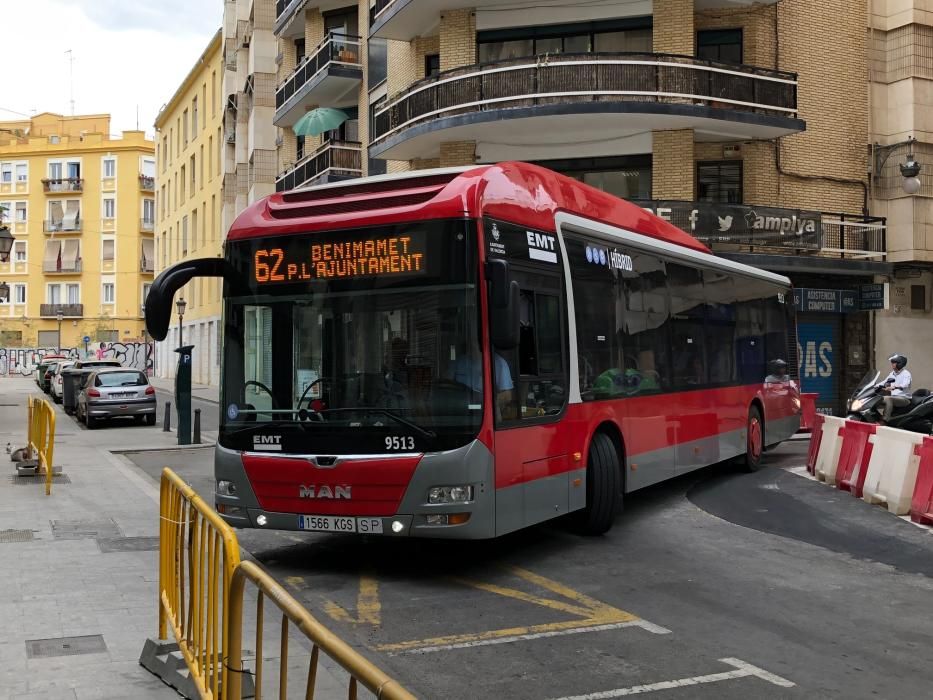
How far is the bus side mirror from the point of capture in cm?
750

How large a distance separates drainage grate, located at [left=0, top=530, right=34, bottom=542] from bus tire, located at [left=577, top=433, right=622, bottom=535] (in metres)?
5.20

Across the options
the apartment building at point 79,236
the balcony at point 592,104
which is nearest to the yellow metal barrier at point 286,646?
the balcony at point 592,104

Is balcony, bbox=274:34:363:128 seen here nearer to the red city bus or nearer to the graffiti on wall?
the red city bus

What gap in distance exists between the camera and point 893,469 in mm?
11586

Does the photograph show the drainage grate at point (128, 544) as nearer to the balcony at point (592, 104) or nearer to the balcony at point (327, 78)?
the balcony at point (592, 104)

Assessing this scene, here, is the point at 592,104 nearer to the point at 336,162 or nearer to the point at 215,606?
the point at 336,162

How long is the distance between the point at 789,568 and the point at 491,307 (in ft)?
11.4

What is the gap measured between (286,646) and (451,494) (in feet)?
12.9

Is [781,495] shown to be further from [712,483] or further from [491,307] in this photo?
[491,307]

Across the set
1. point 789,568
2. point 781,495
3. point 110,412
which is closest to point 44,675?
point 789,568

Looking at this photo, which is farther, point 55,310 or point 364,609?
point 55,310

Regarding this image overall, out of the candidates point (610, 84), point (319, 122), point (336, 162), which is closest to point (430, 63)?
point (319, 122)

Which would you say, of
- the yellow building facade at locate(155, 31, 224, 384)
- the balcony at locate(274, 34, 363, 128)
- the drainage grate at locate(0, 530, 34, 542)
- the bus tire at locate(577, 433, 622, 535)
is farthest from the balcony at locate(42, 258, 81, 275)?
the bus tire at locate(577, 433, 622, 535)

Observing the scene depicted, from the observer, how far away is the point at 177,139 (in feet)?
210
